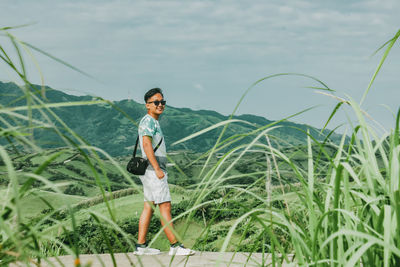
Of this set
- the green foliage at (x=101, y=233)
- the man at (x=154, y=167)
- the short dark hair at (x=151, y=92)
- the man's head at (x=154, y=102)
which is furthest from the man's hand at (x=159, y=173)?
the green foliage at (x=101, y=233)

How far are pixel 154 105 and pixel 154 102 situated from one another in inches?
1.5

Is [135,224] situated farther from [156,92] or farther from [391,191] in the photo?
[391,191]

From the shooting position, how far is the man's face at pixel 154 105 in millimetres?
5238

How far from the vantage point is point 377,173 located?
198 cm

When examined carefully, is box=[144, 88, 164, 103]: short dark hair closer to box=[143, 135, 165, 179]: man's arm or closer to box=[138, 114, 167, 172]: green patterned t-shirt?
box=[138, 114, 167, 172]: green patterned t-shirt

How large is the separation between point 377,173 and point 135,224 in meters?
4.96

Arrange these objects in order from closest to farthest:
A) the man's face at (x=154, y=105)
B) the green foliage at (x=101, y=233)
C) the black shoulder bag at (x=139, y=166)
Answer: the black shoulder bag at (x=139, y=166), the man's face at (x=154, y=105), the green foliage at (x=101, y=233)

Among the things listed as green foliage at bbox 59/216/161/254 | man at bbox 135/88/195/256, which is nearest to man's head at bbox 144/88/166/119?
man at bbox 135/88/195/256

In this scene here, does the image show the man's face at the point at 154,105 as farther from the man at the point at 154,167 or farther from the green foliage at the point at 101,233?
the green foliage at the point at 101,233

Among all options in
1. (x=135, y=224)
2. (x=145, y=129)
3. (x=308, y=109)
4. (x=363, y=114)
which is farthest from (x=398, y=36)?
(x=135, y=224)

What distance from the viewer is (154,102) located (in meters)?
5.27

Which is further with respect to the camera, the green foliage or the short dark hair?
the green foliage

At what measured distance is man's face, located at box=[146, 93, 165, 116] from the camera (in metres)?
5.24

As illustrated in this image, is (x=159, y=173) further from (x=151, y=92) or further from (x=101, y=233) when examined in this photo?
(x=101, y=233)
